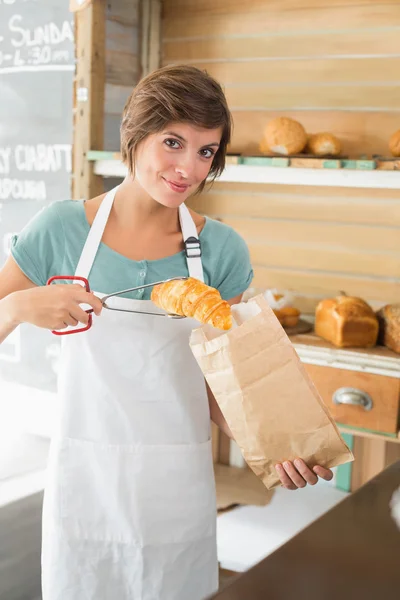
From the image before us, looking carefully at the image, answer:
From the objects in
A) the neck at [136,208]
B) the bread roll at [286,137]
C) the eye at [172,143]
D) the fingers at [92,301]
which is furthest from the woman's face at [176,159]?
the bread roll at [286,137]

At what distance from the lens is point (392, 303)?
2285mm

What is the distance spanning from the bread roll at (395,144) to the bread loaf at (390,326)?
0.46 m

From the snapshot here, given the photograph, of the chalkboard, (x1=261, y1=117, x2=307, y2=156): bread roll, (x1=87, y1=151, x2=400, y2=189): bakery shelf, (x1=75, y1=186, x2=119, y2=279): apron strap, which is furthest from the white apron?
the chalkboard

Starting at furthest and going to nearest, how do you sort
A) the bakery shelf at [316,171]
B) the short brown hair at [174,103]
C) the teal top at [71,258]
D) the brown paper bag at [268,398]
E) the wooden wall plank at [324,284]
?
the wooden wall plank at [324,284]
the bakery shelf at [316,171]
the teal top at [71,258]
the short brown hair at [174,103]
the brown paper bag at [268,398]

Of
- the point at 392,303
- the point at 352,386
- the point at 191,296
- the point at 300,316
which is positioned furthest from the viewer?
the point at 300,316

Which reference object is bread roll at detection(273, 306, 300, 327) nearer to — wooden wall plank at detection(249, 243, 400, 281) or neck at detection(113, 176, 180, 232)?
wooden wall plank at detection(249, 243, 400, 281)

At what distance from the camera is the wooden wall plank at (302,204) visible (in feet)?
7.45

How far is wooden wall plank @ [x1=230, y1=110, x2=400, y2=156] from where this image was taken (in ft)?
7.25

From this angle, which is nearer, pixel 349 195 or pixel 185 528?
pixel 185 528

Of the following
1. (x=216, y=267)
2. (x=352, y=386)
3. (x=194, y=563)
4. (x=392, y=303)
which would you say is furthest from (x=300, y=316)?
(x=194, y=563)

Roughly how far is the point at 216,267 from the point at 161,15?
1.45 meters

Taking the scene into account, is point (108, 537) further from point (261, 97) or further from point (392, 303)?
point (261, 97)

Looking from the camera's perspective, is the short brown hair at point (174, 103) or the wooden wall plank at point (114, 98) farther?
the wooden wall plank at point (114, 98)

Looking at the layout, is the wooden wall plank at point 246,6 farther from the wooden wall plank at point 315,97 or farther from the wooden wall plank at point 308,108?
the wooden wall plank at point 315,97
